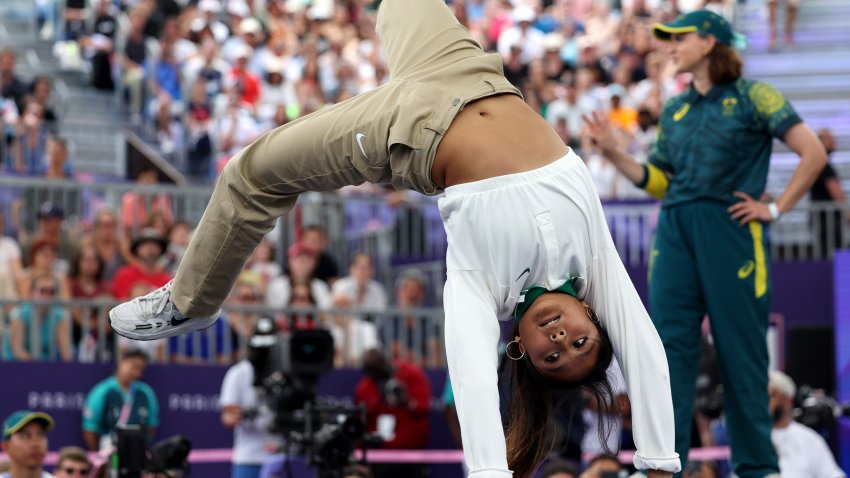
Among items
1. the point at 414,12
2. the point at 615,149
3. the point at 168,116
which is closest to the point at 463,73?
the point at 414,12

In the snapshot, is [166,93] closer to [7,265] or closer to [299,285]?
[299,285]

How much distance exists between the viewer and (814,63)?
688 inches

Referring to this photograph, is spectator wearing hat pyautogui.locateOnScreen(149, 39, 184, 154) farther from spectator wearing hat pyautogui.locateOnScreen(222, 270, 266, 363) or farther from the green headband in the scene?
the green headband

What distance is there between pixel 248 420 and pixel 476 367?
15.9 feet

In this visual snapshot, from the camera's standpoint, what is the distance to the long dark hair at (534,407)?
5535 mm

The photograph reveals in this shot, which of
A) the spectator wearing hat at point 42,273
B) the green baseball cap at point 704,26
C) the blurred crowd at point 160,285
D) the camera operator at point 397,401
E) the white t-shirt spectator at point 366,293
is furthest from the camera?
the white t-shirt spectator at point 366,293

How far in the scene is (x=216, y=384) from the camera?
35.1 feet

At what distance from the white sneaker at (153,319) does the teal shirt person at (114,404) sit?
12.3 ft

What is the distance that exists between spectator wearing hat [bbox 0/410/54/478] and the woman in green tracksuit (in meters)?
3.42

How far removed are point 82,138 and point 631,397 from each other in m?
10.7

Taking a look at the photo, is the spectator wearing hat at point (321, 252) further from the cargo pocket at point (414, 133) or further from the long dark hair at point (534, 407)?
the cargo pocket at point (414, 133)

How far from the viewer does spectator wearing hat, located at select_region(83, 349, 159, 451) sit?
9711 millimetres

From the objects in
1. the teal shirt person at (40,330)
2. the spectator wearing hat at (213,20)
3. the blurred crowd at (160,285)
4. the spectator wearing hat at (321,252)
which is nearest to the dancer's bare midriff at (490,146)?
the blurred crowd at (160,285)

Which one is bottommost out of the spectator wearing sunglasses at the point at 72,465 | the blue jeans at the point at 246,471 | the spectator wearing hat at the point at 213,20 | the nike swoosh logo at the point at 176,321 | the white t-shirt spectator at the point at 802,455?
the blue jeans at the point at 246,471
